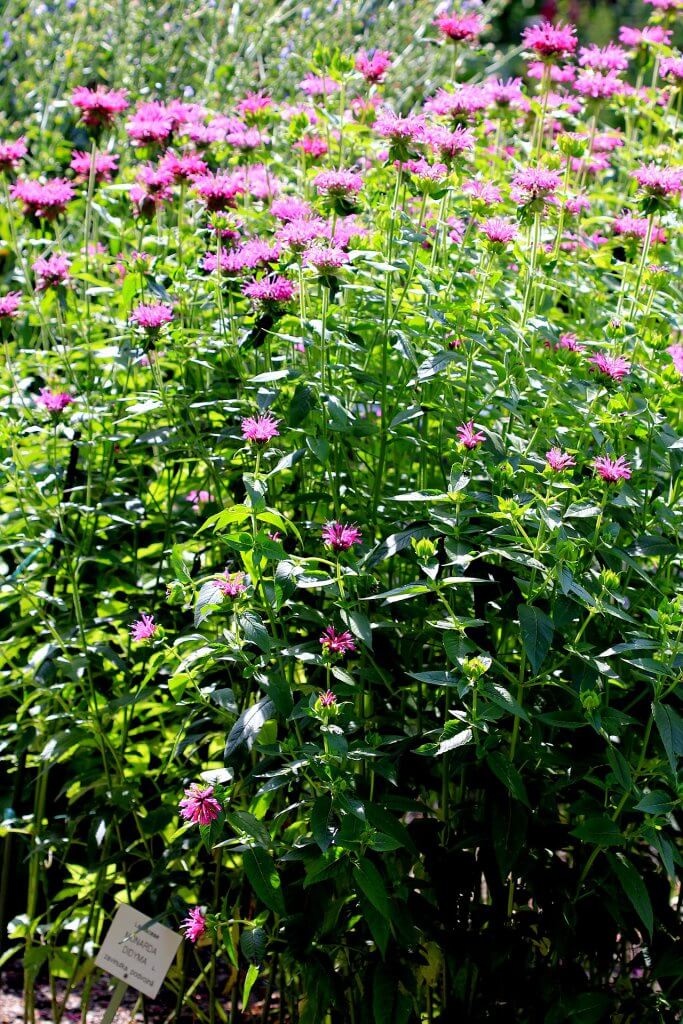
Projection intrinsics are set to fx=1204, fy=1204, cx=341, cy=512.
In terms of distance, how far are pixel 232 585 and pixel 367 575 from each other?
0.18 m

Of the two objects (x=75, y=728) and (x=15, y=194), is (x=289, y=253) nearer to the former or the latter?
(x=15, y=194)

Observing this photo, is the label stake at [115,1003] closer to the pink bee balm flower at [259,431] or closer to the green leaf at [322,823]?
the green leaf at [322,823]

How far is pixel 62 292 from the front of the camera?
6.98 ft

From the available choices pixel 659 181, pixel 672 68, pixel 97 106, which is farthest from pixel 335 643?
pixel 672 68

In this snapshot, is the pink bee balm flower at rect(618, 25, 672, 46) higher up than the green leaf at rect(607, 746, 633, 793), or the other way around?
the pink bee balm flower at rect(618, 25, 672, 46)

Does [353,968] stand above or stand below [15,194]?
below

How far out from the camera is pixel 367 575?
1.51 metres

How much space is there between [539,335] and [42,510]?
2.77 ft

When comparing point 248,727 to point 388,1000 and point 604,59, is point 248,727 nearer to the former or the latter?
point 388,1000

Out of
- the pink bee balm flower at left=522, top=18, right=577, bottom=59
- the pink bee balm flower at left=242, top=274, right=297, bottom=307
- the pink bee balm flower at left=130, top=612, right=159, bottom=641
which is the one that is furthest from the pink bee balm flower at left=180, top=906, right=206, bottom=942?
the pink bee balm flower at left=522, top=18, right=577, bottom=59

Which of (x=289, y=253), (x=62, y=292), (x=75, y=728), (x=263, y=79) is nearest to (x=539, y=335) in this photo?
(x=289, y=253)

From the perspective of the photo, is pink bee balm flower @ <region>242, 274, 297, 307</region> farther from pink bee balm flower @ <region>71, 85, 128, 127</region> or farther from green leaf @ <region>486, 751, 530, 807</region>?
green leaf @ <region>486, 751, 530, 807</region>

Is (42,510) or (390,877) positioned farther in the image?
(42,510)

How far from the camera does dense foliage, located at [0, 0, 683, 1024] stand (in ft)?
4.97
